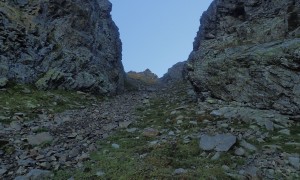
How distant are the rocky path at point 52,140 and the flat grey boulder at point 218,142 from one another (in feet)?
16.4

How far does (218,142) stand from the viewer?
14719mm

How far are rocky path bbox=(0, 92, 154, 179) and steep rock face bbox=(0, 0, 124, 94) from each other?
956 centimetres

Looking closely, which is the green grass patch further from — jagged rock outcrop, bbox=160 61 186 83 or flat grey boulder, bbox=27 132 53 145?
jagged rock outcrop, bbox=160 61 186 83

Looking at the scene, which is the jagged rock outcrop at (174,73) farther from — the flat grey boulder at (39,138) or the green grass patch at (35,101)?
the flat grey boulder at (39,138)

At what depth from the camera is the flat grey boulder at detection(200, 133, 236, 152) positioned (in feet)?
46.7

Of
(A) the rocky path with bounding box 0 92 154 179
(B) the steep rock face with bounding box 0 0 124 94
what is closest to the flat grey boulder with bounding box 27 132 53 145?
(A) the rocky path with bounding box 0 92 154 179

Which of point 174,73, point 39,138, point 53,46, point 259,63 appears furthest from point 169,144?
point 174,73

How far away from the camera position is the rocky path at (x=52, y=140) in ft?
43.7

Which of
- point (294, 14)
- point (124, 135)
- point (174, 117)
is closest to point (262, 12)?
point (294, 14)

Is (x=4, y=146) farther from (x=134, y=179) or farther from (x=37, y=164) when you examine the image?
(x=134, y=179)

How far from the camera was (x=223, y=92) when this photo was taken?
23594mm

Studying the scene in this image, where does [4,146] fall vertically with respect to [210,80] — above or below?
below

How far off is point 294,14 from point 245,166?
54.7 ft

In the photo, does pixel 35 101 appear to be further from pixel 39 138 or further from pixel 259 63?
pixel 259 63
